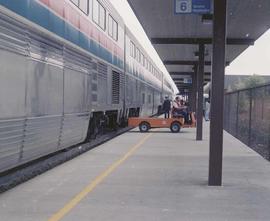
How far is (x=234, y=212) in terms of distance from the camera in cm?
Result: 759

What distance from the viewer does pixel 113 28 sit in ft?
63.7

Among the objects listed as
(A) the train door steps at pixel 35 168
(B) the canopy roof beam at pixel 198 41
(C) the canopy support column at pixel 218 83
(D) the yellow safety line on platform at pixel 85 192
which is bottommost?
(D) the yellow safety line on platform at pixel 85 192

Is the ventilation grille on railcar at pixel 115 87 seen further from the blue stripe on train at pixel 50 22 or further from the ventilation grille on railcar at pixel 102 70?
the blue stripe on train at pixel 50 22

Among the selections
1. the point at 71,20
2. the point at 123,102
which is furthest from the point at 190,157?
the point at 123,102

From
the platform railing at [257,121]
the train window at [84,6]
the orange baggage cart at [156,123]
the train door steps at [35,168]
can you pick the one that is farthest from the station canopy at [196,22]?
the train door steps at [35,168]

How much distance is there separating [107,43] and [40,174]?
7.89 metres

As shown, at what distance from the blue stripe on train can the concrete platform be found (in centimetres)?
259

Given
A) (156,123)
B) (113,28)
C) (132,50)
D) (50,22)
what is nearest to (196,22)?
(113,28)

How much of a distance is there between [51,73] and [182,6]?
187 inches

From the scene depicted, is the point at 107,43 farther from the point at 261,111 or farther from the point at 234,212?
the point at 234,212

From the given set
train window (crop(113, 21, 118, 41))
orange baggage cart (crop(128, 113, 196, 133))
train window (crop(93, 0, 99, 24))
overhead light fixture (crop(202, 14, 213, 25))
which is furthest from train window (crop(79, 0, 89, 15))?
orange baggage cart (crop(128, 113, 196, 133))

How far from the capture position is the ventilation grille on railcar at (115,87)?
19.4 metres

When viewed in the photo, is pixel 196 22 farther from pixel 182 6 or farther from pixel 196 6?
pixel 196 6

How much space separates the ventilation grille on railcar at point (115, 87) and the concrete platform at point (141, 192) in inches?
220
